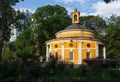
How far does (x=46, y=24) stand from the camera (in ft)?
228

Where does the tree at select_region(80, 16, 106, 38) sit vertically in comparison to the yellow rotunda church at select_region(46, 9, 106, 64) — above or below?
above

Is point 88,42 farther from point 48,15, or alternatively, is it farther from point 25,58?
point 25,58

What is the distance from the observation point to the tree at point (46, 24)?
6869cm

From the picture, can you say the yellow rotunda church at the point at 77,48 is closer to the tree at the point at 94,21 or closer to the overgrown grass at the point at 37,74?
the tree at the point at 94,21

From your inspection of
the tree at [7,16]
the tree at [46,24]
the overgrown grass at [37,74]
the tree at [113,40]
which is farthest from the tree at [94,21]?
the overgrown grass at [37,74]

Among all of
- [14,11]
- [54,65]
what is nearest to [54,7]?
[14,11]

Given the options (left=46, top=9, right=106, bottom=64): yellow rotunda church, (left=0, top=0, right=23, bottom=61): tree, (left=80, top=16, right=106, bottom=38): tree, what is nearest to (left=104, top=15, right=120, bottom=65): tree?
(left=46, top=9, right=106, bottom=64): yellow rotunda church

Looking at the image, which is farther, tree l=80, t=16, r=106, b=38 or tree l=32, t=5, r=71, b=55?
tree l=80, t=16, r=106, b=38

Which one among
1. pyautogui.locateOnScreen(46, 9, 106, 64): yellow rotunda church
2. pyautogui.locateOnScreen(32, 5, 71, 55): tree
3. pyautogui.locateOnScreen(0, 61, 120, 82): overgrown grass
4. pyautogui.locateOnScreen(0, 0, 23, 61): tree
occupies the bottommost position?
pyautogui.locateOnScreen(0, 61, 120, 82): overgrown grass

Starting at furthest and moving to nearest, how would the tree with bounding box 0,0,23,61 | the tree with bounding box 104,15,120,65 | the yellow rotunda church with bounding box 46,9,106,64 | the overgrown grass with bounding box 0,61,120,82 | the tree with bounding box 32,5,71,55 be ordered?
1. the tree with bounding box 32,5,71,55
2. the tree with bounding box 104,15,120,65
3. the yellow rotunda church with bounding box 46,9,106,64
4. the tree with bounding box 0,0,23,61
5. the overgrown grass with bounding box 0,61,120,82

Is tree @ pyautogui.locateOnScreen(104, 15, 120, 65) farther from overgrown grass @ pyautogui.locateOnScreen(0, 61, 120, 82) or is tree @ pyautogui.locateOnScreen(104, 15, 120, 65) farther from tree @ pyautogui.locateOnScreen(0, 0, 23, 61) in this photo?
overgrown grass @ pyautogui.locateOnScreen(0, 61, 120, 82)

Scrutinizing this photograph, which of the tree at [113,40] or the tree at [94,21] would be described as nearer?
the tree at [113,40]

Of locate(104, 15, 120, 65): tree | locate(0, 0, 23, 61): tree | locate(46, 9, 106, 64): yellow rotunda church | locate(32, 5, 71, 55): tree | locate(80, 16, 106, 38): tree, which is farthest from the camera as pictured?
locate(80, 16, 106, 38): tree

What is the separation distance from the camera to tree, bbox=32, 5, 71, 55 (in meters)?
68.7
